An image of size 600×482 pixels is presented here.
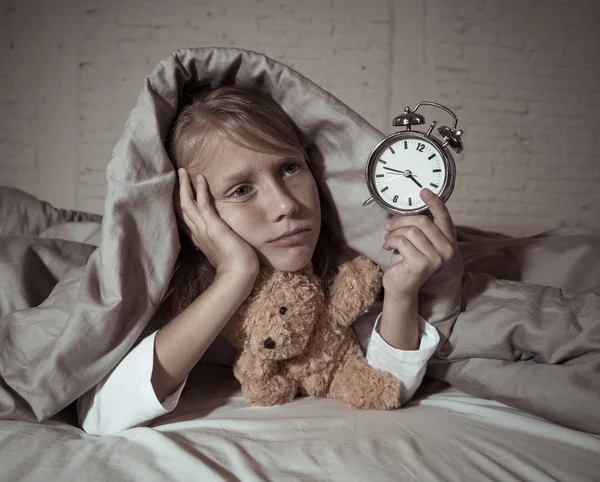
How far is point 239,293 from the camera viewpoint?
3.45 ft

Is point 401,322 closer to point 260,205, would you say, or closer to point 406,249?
point 406,249

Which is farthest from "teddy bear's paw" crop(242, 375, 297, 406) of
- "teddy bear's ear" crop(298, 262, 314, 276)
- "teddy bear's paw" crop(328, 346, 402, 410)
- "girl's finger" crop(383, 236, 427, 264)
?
"girl's finger" crop(383, 236, 427, 264)

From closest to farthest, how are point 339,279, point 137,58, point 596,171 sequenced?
point 339,279 < point 137,58 < point 596,171

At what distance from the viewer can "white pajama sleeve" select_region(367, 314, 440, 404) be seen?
44.1 inches

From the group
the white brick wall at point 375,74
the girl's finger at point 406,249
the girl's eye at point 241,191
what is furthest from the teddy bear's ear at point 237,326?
the white brick wall at point 375,74

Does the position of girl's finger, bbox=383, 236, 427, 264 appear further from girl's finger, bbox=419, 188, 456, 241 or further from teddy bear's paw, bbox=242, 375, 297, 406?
teddy bear's paw, bbox=242, 375, 297, 406

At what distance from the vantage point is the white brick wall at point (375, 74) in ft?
10.1

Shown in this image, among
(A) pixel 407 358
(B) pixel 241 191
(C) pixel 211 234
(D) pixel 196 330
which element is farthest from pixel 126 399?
(A) pixel 407 358

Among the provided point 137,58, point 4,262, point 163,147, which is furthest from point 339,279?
point 137,58

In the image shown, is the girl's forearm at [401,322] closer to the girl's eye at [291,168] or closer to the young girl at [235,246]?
the young girl at [235,246]

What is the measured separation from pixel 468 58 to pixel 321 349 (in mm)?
2622

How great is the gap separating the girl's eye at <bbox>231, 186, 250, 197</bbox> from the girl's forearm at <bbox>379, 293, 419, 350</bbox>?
36 centimetres

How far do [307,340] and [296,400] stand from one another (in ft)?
0.53

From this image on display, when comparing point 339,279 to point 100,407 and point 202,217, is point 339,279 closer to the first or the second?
point 202,217
